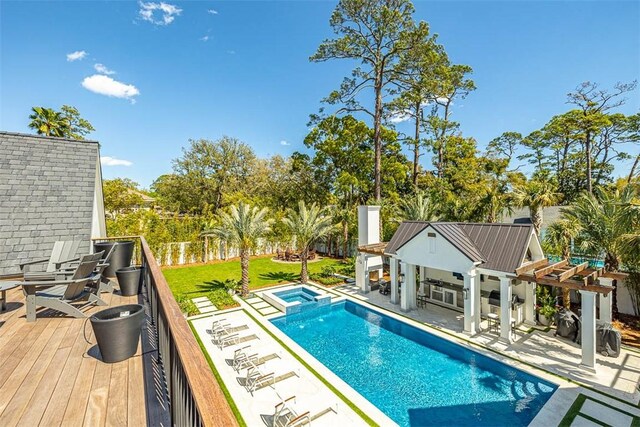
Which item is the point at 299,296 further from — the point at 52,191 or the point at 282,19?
the point at 282,19

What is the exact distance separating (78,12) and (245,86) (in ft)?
44.1

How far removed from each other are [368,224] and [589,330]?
10.2m

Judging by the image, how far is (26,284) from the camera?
525 cm

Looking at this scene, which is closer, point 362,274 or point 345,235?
point 362,274

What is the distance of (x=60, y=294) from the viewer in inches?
221

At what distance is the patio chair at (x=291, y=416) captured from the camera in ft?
20.2

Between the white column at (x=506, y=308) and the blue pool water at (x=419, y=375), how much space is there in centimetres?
167

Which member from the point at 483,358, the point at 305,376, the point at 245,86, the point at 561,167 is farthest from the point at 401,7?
the point at 561,167

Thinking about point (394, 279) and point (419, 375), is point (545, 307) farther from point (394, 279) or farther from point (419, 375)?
point (419, 375)

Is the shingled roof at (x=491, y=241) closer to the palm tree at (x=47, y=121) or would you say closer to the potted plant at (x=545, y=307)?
the potted plant at (x=545, y=307)

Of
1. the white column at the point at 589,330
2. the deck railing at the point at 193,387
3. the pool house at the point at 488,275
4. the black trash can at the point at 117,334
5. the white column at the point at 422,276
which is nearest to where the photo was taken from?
the deck railing at the point at 193,387

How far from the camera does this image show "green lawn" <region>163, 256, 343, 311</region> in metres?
14.9

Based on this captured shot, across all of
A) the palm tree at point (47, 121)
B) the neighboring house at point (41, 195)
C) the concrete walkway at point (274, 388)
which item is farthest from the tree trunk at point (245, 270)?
the palm tree at point (47, 121)

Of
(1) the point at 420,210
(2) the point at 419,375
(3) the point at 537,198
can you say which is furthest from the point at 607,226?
(1) the point at 420,210
